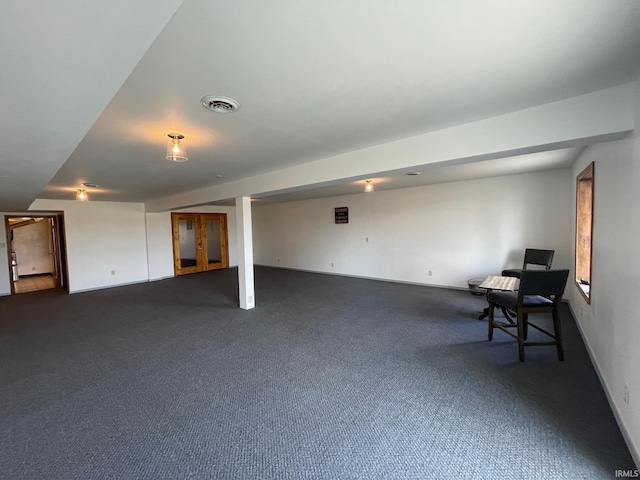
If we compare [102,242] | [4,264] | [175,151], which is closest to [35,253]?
[4,264]

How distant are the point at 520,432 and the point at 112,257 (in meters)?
8.89

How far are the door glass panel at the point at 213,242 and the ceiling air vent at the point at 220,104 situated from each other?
317 inches

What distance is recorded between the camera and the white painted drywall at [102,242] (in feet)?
22.3

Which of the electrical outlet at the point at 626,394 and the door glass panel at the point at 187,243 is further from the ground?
the door glass panel at the point at 187,243

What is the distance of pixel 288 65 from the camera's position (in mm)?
1516

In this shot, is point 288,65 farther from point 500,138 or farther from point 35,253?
point 35,253

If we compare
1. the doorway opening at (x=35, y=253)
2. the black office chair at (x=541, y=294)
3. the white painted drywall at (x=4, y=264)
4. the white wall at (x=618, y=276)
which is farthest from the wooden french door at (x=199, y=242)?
the white wall at (x=618, y=276)

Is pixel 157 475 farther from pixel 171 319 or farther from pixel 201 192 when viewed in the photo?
pixel 201 192

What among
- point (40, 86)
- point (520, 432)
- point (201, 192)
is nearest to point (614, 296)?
point (520, 432)

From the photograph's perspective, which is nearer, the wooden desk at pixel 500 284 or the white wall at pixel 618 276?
the white wall at pixel 618 276

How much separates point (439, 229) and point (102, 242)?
8.42 m

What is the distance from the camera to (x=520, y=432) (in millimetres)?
1928

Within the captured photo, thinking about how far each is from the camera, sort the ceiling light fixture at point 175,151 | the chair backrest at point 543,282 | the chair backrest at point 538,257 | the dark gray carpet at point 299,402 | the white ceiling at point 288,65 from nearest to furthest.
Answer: the white ceiling at point 288,65, the dark gray carpet at point 299,402, the ceiling light fixture at point 175,151, the chair backrest at point 543,282, the chair backrest at point 538,257

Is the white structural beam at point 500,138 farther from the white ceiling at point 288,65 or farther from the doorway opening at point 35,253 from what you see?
the doorway opening at point 35,253
